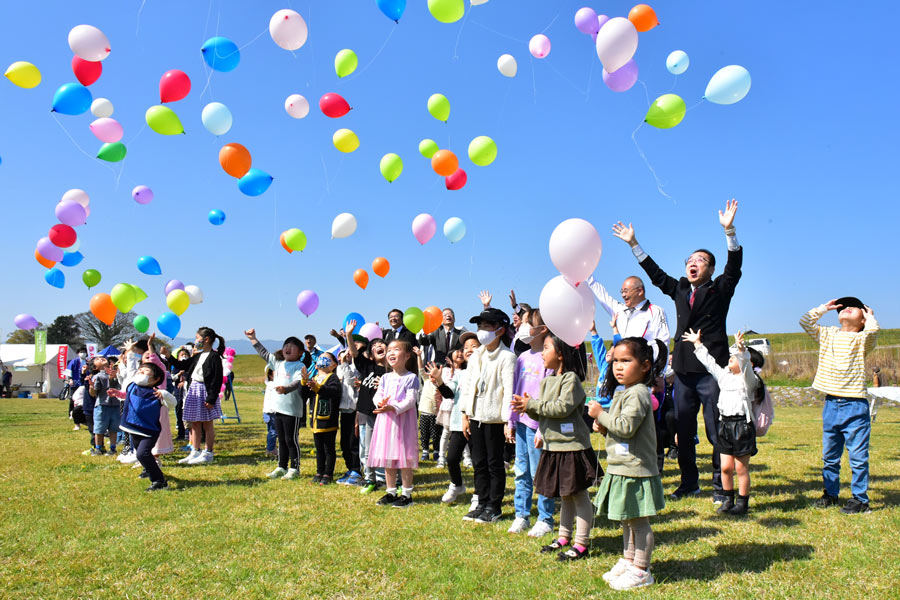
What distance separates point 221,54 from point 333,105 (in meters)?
1.63

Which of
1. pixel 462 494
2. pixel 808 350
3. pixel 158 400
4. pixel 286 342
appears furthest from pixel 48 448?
pixel 808 350

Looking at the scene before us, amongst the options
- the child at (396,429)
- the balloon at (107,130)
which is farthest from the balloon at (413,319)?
the balloon at (107,130)

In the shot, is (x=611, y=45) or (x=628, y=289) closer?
(x=628, y=289)

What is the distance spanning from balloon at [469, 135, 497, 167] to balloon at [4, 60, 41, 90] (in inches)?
249

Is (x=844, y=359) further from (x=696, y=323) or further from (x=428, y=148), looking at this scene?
(x=428, y=148)

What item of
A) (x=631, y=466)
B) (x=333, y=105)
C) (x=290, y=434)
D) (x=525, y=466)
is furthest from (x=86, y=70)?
(x=631, y=466)

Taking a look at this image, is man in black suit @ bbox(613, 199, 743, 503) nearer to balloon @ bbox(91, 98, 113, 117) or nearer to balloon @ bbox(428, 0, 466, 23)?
balloon @ bbox(428, 0, 466, 23)

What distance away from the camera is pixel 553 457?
3.89 meters

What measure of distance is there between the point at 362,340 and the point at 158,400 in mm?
2425

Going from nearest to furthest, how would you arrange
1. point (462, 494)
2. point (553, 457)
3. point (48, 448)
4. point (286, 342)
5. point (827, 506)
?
Answer: point (553, 457)
point (827, 506)
point (462, 494)
point (286, 342)
point (48, 448)

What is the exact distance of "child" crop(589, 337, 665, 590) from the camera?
10.7 feet

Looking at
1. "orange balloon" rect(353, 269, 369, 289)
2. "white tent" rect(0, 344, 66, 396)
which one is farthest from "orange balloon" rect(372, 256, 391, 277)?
"white tent" rect(0, 344, 66, 396)

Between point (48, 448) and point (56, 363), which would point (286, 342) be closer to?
point (48, 448)

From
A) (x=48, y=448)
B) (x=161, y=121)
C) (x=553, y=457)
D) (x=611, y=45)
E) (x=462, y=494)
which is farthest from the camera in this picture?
(x=48, y=448)
